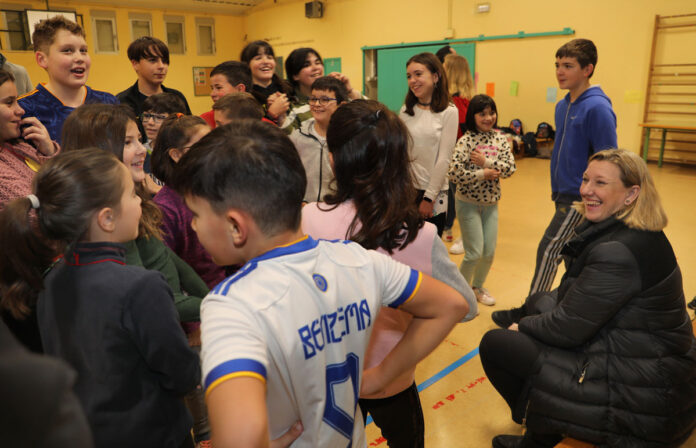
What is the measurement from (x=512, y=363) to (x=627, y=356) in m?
0.41

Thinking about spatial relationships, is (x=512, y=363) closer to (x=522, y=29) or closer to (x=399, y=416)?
(x=399, y=416)

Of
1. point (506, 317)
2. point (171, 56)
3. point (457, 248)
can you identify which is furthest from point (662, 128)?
point (171, 56)

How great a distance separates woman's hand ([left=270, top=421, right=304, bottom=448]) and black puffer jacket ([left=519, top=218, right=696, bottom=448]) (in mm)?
1284

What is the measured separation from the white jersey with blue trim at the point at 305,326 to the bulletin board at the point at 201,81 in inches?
549

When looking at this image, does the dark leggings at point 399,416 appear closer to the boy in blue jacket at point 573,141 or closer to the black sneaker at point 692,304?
the boy in blue jacket at point 573,141

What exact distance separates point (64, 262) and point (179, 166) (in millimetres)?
575

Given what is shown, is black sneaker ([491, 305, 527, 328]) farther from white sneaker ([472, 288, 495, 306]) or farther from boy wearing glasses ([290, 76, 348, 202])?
boy wearing glasses ([290, 76, 348, 202])

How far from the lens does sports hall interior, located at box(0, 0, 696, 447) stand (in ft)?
8.66

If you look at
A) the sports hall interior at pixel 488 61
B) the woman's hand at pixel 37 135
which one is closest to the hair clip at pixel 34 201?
the woman's hand at pixel 37 135

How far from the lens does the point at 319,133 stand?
109 inches

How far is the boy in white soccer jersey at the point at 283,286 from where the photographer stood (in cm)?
78

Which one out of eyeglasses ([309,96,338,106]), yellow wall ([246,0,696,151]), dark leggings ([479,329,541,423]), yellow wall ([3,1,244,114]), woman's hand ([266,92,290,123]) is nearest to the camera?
dark leggings ([479,329,541,423])

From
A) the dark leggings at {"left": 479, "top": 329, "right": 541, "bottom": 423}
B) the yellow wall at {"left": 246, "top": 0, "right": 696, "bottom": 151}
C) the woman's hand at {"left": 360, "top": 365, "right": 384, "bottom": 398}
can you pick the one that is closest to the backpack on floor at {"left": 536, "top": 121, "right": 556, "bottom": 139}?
the yellow wall at {"left": 246, "top": 0, "right": 696, "bottom": 151}

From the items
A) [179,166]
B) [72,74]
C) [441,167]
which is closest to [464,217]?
[441,167]
